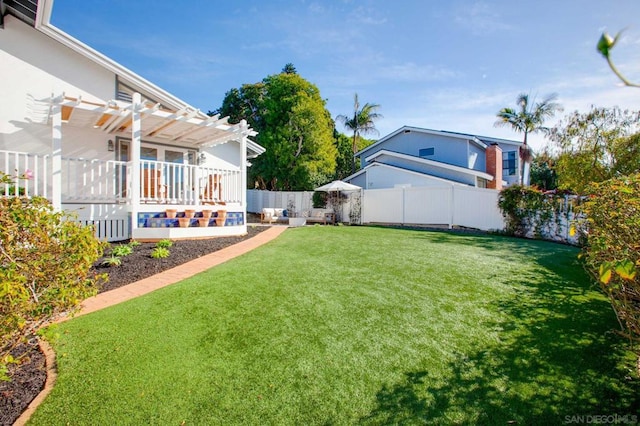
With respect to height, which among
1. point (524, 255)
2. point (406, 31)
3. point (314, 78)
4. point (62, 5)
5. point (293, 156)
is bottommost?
point (524, 255)

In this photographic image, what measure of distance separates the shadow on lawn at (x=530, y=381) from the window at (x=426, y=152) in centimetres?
2137

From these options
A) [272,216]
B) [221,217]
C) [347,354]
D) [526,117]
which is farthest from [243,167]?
[526,117]

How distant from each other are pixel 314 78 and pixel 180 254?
2056 cm

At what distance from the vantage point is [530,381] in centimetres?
315

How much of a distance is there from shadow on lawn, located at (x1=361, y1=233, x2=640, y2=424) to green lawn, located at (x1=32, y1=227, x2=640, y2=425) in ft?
0.04

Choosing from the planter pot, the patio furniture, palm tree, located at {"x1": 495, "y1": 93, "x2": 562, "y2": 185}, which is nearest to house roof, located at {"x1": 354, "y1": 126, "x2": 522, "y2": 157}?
palm tree, located at {"x1": 495, "y1": 93, "x2": 562, "y2": 185}

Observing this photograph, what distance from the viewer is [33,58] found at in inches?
394

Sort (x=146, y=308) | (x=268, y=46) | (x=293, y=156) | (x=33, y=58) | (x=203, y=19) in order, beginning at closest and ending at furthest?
(x=146, y=308)
(x=33, y=58)
(x=203, y=19)
(x=268, y=46)
(x=293, y=156)

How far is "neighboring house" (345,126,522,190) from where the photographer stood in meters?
21.3

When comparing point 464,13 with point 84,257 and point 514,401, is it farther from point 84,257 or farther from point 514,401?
point 84,257

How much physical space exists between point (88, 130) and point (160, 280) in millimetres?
7737

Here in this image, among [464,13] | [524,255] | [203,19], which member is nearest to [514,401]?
[524,255]

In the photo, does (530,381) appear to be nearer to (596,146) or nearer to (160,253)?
(160,253)

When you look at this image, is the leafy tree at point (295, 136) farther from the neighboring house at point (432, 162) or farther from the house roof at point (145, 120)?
the house roof at point (145, 120)
